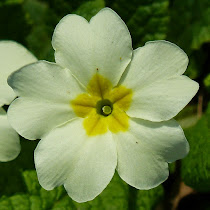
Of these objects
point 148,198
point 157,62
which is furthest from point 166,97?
point 148,198

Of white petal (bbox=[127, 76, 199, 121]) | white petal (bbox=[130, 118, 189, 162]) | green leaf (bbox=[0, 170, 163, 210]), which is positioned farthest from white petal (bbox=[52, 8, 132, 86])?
green leaf (bbox=[0, 170, 163, 210])

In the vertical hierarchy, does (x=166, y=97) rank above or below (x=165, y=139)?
above

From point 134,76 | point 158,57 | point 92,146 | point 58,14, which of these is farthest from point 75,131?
point 58,14

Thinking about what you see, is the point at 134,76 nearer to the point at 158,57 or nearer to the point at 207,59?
the point at 158,57

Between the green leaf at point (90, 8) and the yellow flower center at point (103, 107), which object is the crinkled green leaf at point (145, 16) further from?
the yellow flower center at point (103, 107)

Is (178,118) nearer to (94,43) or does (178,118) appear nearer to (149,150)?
(149,150)

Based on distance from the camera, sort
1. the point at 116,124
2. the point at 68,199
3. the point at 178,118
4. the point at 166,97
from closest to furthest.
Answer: the point at 166,97, the point at 116,124, the point at 68,199, the point at 178,118

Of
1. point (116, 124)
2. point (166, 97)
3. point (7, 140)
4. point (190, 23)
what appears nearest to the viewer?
point (166, 97)
